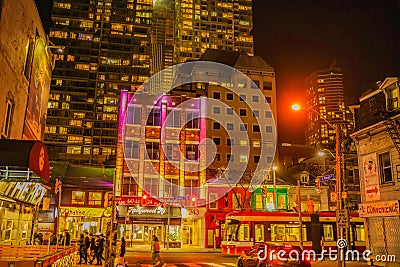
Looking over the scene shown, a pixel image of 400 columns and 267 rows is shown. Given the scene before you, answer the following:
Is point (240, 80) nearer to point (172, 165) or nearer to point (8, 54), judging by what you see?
point (172, 165)

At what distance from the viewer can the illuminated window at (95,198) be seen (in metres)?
49.3

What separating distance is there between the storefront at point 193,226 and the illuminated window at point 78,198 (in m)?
12.7

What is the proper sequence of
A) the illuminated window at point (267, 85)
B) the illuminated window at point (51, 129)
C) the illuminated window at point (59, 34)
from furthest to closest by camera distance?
1. the illuminated window at point (59, 34)
2. the illuminated window at point (51, 129)
3. the illuminated window at point (267, 85)

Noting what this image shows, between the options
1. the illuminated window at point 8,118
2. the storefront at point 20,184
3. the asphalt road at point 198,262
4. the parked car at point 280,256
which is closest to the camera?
the storefront at point 20,184

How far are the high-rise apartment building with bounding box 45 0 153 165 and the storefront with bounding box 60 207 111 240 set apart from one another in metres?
48.9

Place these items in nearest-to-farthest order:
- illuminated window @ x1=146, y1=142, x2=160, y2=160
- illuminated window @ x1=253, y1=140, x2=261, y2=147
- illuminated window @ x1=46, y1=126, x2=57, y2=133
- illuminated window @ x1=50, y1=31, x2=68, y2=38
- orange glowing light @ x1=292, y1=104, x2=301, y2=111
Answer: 1. orange glowing light @ x1=292, y1=104, x2=301, y2=111
2. illuminated window @ x1=146, y1=142, x2=160, y2=160
3. illuminated window @ x1=253, y1=140, x2=261, y2=147
4. illuminated window @ x1=46, y1=126, x2=57, y2=133
5. illuminated window @ x1=50, y1=31, x2=68, y2=38

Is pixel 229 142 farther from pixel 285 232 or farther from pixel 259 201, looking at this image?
pixel 285 232

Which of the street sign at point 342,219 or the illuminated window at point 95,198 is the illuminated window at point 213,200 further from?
the street sign at point 342,219

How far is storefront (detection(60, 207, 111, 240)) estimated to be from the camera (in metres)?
48.4

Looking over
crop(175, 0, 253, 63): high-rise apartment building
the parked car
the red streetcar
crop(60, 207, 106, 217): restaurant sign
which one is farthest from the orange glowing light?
crop(175, 0, 253, 63): high-rise apartment building

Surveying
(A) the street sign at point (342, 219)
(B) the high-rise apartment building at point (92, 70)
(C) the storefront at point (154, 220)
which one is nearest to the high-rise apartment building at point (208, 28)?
(B) the high-rise apartment building at point (92, 70)

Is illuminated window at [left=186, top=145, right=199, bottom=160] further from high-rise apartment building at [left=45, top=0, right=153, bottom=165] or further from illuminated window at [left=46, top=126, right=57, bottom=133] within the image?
illuminated window at [left=46, top=126, right=57, bottom=133]

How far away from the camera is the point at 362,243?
34.6 m

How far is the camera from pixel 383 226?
891 inches
